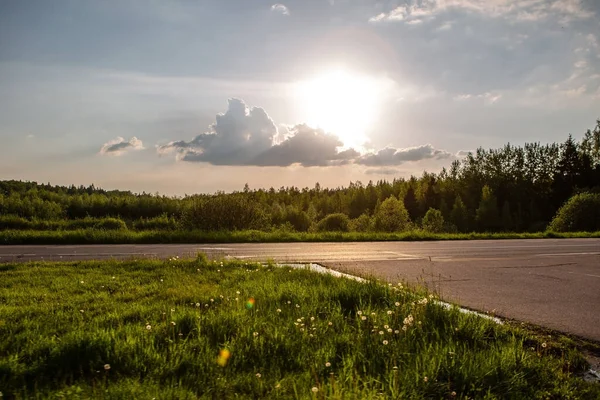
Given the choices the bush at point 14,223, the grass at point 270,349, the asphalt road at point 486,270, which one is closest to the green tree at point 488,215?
the asphalt road at point 486,270

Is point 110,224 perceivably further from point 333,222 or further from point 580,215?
point 333,222

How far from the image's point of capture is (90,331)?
5.38m

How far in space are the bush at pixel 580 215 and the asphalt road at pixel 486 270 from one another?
28.0 meters

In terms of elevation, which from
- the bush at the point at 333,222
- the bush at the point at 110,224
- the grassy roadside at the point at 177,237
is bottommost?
the bush at the point at 333,222

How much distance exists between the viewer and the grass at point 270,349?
4.09 metres

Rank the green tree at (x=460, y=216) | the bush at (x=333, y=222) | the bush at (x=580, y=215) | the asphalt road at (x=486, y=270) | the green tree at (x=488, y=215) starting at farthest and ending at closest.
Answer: the green tree at (x=460, y=216) < the green tree at (x=488, y=215) < the bush at (x=333, y=222) < the bush at (x=580, y=215) < the asphalt road at (x=486, y=270)

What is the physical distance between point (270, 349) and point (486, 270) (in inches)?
321

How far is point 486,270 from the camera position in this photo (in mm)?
11688

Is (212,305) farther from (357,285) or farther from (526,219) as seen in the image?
(526,219)

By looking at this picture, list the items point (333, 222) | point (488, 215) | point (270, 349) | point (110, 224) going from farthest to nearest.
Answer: point (488, 215) < point (333, 222) < point (110, 224) < point (270, 349)

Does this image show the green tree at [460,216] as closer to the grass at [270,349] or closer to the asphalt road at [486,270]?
the asphalt road at [486,270]

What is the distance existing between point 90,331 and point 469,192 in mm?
92321

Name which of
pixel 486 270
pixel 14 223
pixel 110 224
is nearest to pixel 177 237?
pixel 110 224

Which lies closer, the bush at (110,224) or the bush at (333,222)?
the bush at (110,224)
